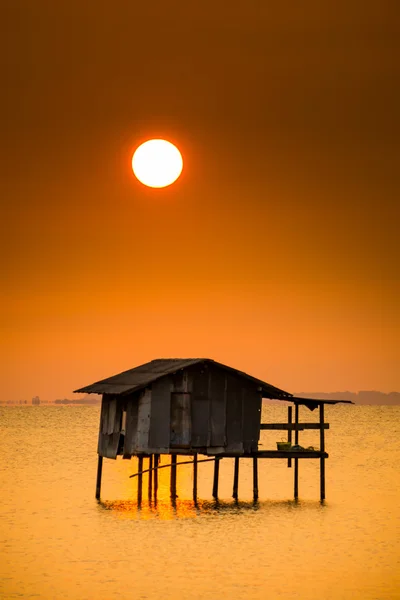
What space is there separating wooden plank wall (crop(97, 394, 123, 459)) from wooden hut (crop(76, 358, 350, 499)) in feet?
0.14

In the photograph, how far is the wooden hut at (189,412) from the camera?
4297cm

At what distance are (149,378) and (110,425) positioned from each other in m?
3.63

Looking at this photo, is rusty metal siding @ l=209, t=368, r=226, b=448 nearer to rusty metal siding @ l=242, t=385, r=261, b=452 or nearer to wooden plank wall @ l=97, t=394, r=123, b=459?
rusty metal siding @ l=242, t=385, r=261, b=452

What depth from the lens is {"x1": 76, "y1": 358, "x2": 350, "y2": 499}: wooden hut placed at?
43.0 metres

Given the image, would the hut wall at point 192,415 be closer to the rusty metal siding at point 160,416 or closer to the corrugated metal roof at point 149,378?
the rusty metal siding at point 160,416

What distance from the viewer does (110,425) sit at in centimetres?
4562

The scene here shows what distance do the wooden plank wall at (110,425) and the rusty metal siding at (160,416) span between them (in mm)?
2072

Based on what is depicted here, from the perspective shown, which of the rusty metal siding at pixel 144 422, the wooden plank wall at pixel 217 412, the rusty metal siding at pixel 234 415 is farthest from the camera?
the rusty metal siding at pixel 234 415

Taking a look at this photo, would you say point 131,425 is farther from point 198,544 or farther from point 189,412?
point 198,544

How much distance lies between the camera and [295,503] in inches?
2040

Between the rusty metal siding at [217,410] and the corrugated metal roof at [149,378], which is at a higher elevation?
the corrugated metal roof at [149,378]

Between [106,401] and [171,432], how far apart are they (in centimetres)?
500

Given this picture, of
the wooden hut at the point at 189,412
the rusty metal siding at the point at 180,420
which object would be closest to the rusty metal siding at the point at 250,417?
the wooden hut at the point at 189,412

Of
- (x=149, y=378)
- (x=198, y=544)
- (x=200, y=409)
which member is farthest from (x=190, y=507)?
(x=198, y=544)
